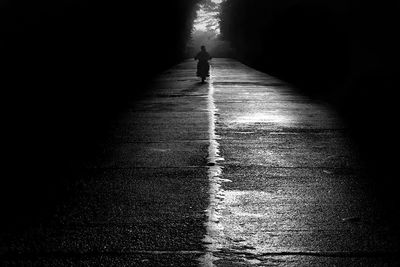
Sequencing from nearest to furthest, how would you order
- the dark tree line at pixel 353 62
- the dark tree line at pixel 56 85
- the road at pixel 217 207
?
the road at pixel 217 207 < the dark tree line at pixel 56 85 < the dark tree line at pixel 353 62

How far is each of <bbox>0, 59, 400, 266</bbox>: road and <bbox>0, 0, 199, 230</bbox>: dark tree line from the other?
503mm

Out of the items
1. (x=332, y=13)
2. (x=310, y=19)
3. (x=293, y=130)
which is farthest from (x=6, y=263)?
(x=310, y=19)

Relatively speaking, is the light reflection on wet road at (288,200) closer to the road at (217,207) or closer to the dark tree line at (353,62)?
the road at (217,207)

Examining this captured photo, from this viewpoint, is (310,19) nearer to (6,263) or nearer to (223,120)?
(223,120)

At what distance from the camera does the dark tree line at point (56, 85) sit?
28.2 feet

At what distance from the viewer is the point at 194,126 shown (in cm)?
1351

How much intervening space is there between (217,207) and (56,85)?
13.7 metres

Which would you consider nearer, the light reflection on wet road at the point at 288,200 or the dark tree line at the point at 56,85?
the light reflection on wet road at the point at 288,200

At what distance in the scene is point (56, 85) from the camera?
19.4m

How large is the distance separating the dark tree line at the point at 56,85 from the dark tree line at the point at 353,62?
422 cm

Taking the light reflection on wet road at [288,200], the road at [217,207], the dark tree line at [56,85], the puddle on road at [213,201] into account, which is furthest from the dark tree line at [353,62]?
the dark tree line at [56,85]

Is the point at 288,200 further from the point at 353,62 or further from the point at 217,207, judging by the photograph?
the point at 353,62

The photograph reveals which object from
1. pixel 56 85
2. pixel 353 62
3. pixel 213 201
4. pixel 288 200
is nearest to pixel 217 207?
pixel 213 201

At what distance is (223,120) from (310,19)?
1828cm
